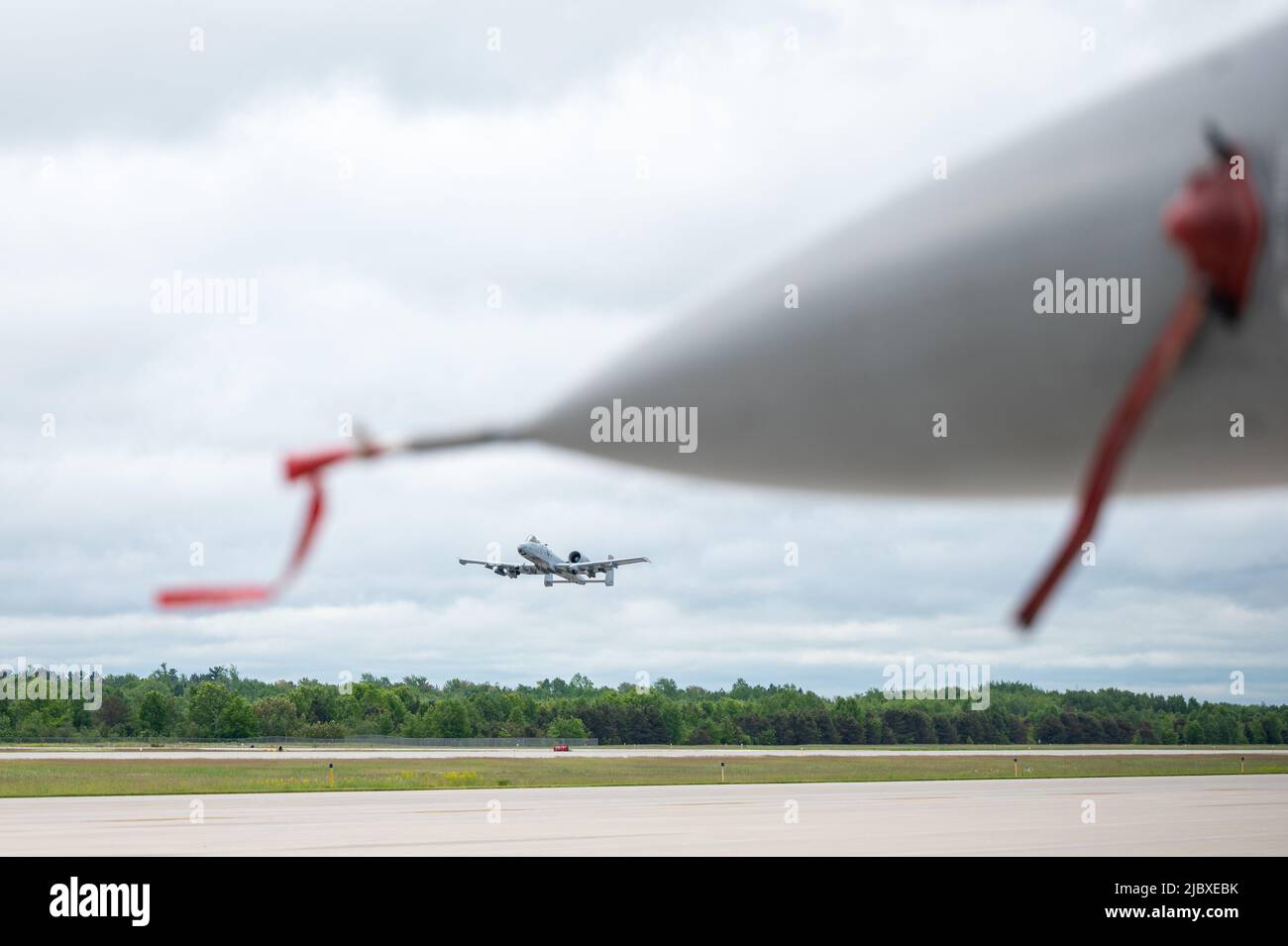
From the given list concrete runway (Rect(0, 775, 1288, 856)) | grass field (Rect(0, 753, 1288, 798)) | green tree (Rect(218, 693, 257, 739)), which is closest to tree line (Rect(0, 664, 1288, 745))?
green tree (Rect(218, 693, 257, 739))

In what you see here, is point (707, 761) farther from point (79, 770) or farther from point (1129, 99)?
point (1129, 99)

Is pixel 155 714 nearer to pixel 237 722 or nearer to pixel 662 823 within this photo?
pixel 237 722

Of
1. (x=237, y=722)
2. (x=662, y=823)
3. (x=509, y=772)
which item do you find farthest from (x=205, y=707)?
(x=662, y=823)

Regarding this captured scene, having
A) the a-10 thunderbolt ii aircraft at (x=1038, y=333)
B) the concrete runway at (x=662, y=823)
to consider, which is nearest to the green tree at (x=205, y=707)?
the concrete runway at (x=662, y=823)

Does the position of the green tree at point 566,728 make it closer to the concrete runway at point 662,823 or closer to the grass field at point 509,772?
the grass field at point 509,772

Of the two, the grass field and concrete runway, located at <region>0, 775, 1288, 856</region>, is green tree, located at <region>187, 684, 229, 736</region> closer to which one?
the grass field
